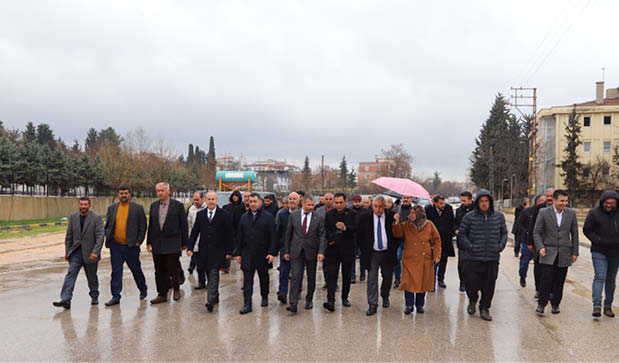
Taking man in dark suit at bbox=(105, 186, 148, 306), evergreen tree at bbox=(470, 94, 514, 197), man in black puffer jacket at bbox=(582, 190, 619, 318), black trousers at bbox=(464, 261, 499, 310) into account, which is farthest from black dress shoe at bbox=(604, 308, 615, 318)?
evergreen tree at bbox=(470, 94, 514, 197)

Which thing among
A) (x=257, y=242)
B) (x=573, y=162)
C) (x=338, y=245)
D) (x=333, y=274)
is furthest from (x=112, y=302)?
(x=573, y=162)

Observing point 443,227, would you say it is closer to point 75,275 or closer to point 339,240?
point 339,240

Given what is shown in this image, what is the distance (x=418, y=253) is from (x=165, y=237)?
4.11 metres

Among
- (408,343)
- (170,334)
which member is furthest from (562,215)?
(170,334)

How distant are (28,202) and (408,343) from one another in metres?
33.5

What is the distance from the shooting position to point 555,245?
7078 millimetres

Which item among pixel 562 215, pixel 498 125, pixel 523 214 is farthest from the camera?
pixel 498 125

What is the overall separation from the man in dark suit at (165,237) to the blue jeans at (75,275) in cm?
93

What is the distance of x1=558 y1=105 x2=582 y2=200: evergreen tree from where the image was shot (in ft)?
176

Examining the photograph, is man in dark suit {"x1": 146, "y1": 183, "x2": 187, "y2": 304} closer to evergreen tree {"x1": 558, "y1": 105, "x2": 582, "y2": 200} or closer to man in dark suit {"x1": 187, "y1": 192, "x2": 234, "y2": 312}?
man in dark suit {"x1": 187, "y1": 192, "x2": 234, "y2": 312}

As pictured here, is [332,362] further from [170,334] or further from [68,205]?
[68,205]

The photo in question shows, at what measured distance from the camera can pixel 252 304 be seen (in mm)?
7840

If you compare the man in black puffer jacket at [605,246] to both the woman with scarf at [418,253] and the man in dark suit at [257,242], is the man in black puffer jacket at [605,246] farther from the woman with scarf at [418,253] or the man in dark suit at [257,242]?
the man in dark suit at [257,242]

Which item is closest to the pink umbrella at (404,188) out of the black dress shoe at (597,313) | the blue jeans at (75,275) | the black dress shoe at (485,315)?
the black dress shoe at (485,315)
